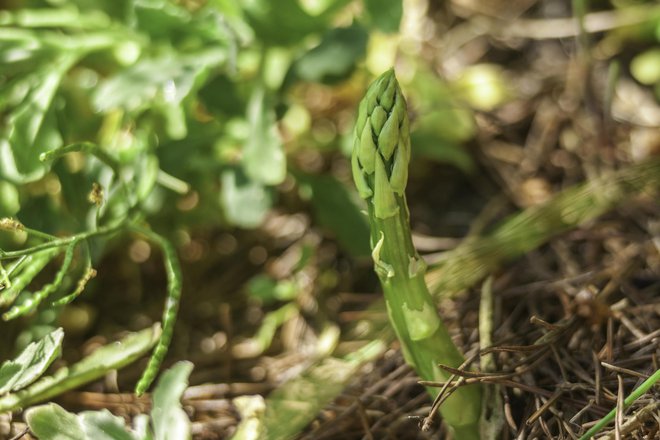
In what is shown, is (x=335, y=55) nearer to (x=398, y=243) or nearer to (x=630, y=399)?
(x=398, y=243)

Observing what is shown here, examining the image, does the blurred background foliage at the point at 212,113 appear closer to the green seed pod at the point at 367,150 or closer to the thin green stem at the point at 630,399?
the green seed pod at the point at 367,150

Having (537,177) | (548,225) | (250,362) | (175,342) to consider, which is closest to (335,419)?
(250,362)

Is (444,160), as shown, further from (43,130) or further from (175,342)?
(43,130)

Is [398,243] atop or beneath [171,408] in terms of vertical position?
atop

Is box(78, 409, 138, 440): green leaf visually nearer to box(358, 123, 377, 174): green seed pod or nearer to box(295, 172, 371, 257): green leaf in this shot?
box(358, 123, 377, 174): green seed pod

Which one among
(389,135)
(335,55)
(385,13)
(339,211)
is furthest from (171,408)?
(385,13)

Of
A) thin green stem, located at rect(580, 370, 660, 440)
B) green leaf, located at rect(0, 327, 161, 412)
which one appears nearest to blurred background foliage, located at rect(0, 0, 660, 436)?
green leaf, located at rect(0, 327, 161, 412)

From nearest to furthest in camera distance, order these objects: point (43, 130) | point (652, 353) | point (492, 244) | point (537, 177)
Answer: point (652, 353) → point (43, 130) → point (492, 244) → point (537, 177)
